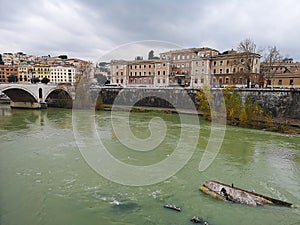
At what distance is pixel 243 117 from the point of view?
52.9 feet

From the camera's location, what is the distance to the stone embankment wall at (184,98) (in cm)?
1775

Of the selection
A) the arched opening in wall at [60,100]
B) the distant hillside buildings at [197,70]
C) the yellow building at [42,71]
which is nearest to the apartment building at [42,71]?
the yellow building at [42,71]

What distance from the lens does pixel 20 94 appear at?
25859mm

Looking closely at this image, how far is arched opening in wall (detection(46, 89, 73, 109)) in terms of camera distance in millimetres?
27103

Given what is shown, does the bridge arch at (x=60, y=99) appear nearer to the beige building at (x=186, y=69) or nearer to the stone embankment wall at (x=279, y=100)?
the beige building at (x=186, y=69)

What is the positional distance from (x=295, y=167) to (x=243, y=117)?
793cm

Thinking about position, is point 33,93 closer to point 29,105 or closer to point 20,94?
point 20,94

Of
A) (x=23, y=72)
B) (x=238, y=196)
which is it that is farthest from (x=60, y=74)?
(x=238, y=196)

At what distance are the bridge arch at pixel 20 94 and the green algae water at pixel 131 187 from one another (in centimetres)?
1451

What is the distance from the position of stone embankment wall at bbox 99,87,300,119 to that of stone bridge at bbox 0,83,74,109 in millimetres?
4347

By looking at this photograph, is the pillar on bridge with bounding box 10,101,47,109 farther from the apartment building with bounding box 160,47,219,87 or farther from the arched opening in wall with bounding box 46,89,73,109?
the apartment building with bounding box 160,47,219,87

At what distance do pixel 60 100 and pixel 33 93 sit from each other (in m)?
3.14

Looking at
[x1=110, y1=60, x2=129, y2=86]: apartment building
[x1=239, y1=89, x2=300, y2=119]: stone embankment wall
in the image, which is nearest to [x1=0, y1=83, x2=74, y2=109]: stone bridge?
[x1=110, y1=60, x2=129, y2=86]: apartment building

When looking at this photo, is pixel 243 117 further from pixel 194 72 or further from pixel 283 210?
pixel 194 72
